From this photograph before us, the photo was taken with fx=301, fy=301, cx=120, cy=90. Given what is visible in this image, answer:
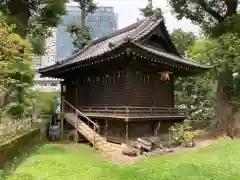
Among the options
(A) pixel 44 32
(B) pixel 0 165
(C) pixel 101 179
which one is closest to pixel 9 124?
(B) pixel 0 165

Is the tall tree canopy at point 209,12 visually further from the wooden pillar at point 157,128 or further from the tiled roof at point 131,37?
the wooden pillar at point 157,128

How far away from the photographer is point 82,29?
118 ft

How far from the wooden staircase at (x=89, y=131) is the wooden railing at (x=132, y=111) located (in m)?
0.81

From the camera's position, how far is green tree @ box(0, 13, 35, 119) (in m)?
11.9

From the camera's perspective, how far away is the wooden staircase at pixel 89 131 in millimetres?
16531

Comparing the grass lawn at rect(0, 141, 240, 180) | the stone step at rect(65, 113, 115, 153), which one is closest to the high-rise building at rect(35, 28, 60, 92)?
the stone step at rect(65, 113, 115, 153)

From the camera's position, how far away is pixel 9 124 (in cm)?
1281

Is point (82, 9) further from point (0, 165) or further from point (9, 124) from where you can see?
point (0, 165)

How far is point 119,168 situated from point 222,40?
557 inches

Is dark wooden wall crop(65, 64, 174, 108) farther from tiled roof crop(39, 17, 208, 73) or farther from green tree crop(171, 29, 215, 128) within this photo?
green tree crop(171, 29, 215, 128)

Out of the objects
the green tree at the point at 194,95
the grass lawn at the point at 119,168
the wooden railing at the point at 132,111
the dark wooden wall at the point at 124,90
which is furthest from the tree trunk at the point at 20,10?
the green tree at the point at 194,95

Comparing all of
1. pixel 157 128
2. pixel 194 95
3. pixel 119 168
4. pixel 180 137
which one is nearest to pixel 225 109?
pixel 180 137

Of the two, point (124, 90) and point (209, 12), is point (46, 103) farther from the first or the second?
point (209, 12)

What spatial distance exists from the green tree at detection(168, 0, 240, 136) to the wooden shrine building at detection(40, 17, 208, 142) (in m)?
2.23
